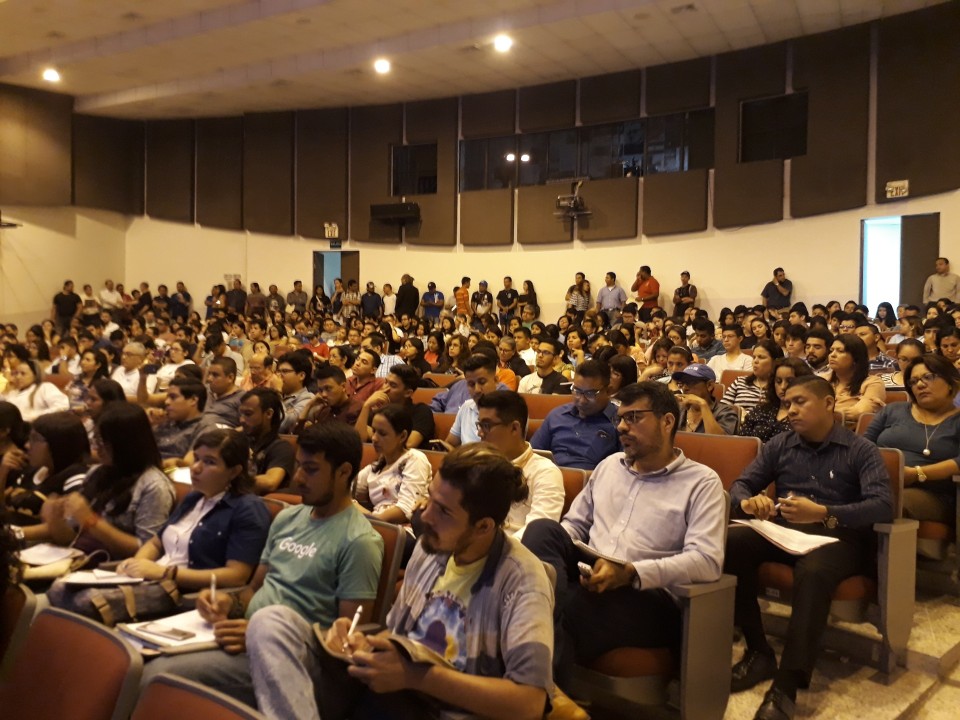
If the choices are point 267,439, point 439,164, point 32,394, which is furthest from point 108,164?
point 267,439

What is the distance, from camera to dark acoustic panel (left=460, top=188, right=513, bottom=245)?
13836mm

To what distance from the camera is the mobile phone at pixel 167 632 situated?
2.20m

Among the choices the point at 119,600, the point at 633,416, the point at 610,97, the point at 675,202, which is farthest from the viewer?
the point at 610,97

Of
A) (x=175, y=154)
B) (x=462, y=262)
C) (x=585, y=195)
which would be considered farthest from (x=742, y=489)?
(x=175, y=154)

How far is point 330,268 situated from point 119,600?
1365 cm

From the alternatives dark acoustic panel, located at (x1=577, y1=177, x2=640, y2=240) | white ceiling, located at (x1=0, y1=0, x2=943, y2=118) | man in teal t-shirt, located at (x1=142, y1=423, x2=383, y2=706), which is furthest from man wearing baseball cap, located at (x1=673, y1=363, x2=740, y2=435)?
dark acoustic panel, located at (x1=577, y1=177, x2=640, y2=240)

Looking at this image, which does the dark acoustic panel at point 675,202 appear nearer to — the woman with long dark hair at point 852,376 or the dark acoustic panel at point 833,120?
the dark acoustic panel at point 833,120

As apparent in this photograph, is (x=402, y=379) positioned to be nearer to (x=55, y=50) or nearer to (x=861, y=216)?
(x=861, y=216)

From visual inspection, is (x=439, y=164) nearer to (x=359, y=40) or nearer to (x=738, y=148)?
(x=359, y=40)

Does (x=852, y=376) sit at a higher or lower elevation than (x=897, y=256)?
lower

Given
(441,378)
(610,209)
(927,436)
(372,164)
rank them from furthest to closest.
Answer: (372,164)
(610,209)
(441,378)
(927,436)

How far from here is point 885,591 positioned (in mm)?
2797

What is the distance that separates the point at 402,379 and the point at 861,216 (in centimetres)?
851

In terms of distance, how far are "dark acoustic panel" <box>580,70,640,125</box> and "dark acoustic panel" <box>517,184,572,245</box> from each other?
122 centimetres
